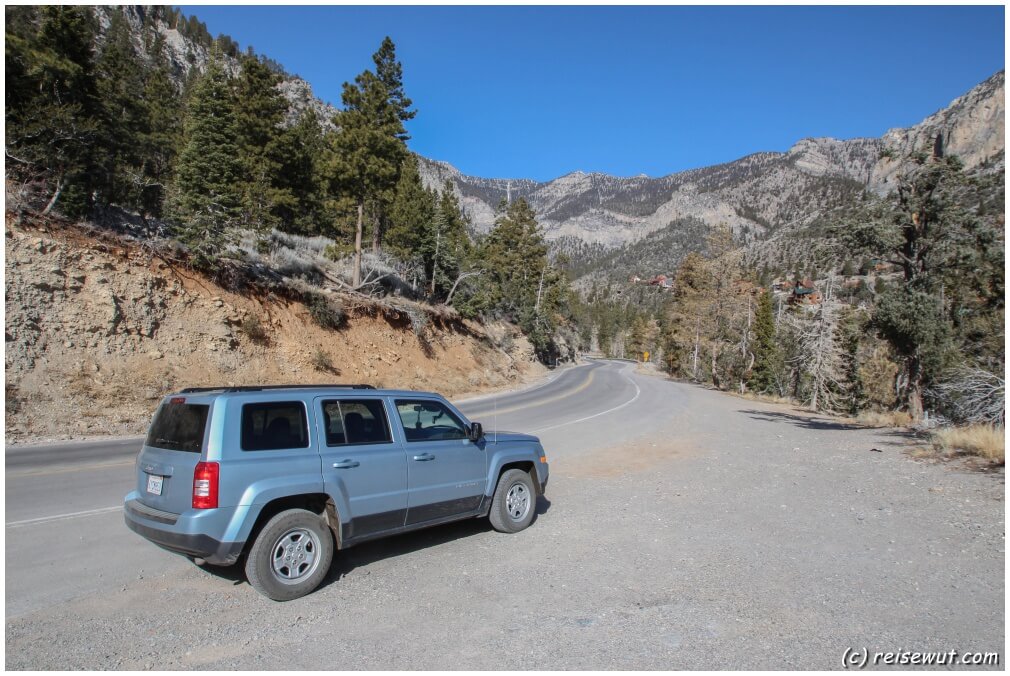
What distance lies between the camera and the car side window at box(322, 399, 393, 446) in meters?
5.13

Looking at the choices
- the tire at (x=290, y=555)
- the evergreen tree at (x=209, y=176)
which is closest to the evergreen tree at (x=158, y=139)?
the evergreen tree at (x=209, y=176)

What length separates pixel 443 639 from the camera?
13.0 feet

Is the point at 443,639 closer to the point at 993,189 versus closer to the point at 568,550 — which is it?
the point at 568,550

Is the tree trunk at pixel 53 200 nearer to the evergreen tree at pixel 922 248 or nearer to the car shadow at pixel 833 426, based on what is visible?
the evergreen tree at pixel 922 248

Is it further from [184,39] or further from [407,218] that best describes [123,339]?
[184,39]

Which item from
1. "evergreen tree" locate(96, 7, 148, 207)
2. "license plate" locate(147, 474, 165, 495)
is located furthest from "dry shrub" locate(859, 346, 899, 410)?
"evergreen tree" locate(96, 7, 148, 207)

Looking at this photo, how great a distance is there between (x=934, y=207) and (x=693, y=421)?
29.7ft

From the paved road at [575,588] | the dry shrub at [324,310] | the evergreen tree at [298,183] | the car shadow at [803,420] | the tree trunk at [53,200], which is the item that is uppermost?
the evergreen tree at [298,183]

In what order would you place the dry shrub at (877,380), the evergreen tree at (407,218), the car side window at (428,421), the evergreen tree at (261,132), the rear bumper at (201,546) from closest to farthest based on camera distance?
the rear bumper at (201,546), the car side window at (428,421), the evergreen tree at (261,132), the dry shrub at (877,380), the evergreen tree at (407,218)

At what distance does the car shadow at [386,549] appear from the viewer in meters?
5.16

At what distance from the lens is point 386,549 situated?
593 cm

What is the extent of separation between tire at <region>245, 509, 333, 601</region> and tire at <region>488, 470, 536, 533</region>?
2.09 metres

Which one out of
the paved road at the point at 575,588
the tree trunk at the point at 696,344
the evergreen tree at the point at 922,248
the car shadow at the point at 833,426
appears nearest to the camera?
the paved road at the point at 575,588

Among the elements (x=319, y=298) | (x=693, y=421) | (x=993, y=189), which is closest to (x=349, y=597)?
(x=693, y=421)
